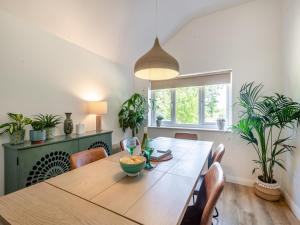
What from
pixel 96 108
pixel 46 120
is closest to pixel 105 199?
pixel 46 120

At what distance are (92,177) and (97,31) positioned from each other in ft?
7.39

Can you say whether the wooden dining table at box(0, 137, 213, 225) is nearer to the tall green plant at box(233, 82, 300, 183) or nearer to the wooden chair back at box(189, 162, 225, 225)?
the wooden chair back at box(189, 162, 225, 225)

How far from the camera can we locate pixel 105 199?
861 millimetres

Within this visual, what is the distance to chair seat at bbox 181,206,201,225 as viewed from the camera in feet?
3.65

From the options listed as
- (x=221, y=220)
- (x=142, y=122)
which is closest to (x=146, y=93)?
(x=142, y=122)

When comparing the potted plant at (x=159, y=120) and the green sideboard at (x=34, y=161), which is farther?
the potted plant at (x=159, y=120)

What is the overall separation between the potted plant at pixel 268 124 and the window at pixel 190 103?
0.59 meters

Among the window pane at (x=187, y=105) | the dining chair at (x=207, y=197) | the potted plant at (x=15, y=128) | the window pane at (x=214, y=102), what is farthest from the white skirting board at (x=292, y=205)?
the potted plant at (x=15, y=128)

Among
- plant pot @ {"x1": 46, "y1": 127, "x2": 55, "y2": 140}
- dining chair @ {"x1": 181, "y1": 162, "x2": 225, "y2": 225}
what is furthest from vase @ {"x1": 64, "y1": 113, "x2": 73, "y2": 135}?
dining chair @ {"x1": 181, "y1": 162, "x2": 225, "y2": 225}

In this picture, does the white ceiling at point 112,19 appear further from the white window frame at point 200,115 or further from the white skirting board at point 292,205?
the white skirting board at point 292,205

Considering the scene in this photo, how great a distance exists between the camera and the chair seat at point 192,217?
111cm

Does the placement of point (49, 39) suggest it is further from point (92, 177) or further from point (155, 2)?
point (92, 177)

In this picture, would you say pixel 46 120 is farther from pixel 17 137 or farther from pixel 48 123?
pixel 17 137

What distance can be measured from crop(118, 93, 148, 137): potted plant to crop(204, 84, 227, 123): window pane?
1.42m
